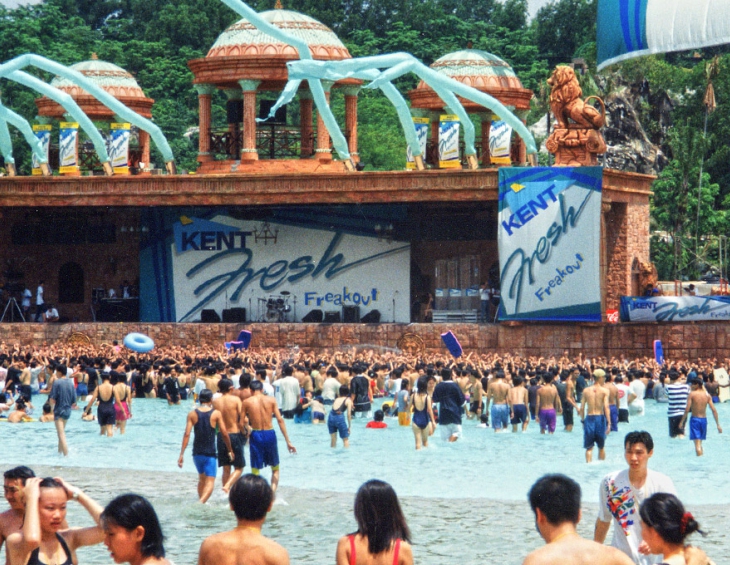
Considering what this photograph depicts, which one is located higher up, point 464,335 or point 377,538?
point 464,335

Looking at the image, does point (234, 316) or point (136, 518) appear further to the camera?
point (234, 316)

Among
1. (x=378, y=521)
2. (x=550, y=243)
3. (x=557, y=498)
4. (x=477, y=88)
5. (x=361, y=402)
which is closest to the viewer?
(x=557, y=498)

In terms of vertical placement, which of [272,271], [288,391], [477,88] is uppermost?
[477,88]

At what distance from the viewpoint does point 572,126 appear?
30.0m

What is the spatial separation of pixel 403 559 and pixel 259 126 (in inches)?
1195

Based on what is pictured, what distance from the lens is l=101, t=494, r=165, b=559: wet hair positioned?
5559 mm

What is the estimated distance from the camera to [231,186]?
31.8 m

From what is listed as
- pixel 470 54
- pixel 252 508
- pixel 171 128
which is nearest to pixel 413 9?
pixel 171 128

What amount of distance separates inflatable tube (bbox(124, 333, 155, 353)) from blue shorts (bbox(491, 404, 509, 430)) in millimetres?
11334

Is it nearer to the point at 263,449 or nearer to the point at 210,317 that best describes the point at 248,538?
the point at 263,449

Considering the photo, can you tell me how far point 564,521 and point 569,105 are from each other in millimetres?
25070

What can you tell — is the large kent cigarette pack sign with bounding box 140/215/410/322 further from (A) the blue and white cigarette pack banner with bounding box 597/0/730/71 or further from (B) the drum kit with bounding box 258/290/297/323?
(A) the blue and white cigarette pack banner with bounding box 597/0/730/71

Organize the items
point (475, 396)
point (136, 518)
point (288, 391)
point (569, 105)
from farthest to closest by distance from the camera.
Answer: point (569, 105), point (475, 396), point (288, 391), point (136, 518)

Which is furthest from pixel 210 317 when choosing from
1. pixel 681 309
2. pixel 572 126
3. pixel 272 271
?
Result: pixel 681 309
